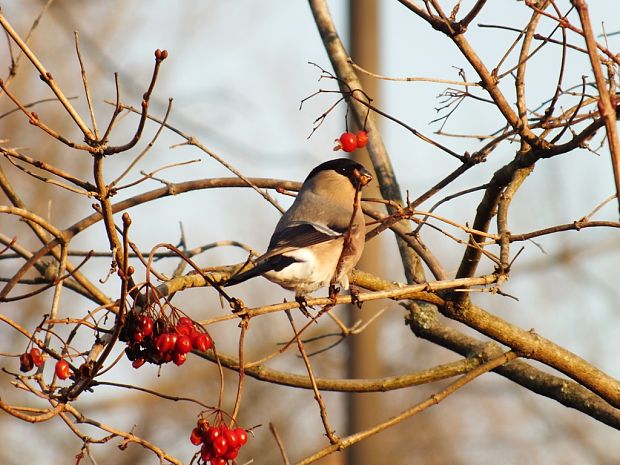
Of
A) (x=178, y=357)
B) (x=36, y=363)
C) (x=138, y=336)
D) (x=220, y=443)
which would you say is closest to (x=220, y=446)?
(x=220, y=443)

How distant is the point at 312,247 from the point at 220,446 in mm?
1369

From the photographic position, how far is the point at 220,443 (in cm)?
244

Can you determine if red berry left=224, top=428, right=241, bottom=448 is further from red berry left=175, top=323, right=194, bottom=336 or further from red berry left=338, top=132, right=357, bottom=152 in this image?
red berry left=338, top=132, right=357, bottom=152

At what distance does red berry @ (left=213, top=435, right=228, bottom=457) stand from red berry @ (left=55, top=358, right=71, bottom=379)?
1.43 feet

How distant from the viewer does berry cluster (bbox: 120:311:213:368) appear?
242cm

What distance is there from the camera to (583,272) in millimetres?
9328

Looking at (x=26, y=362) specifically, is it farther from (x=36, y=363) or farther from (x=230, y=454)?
(x=230, y=454)

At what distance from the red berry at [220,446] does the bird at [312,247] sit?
0.60 meters

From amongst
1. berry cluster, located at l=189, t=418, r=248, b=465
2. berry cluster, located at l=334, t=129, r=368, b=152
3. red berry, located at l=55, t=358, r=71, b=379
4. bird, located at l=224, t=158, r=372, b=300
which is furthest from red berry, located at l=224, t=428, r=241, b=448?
berry cluster, located at l=334, t=129, r=368, b=152

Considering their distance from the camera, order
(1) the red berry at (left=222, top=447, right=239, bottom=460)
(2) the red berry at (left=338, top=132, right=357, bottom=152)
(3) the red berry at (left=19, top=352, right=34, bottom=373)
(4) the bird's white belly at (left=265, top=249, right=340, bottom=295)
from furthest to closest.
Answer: (4) the bird's white belly at (left=265, top=249, right=340, bottom=295) → (2) the red berry at (left=338, top=132, right=357, bottom=152) → (1) the red berry at (left=222, top=447, right=239, bottom=460) → (3) the red berry at (left=19, top=352, right=34, bottom=373)

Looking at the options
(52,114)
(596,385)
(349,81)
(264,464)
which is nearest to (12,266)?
(52,114)

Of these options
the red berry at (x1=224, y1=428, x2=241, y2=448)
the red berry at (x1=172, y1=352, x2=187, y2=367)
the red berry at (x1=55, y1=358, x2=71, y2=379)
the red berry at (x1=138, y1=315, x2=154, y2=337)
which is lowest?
the red berry at (x1=224, y1=428, x2=241, y2=448)

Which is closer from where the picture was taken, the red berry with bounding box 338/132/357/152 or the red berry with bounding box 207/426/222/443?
the red berry with bounding box 207/426/222/443

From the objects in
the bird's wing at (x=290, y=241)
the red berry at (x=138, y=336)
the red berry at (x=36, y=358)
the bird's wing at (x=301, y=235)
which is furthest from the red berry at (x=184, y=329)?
the bird's wing at (x=301, y=235)
